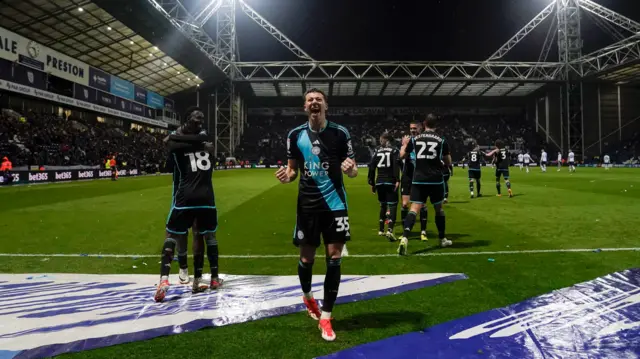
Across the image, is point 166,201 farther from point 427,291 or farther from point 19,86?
point 19,86

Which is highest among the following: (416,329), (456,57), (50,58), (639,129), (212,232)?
(456,57)

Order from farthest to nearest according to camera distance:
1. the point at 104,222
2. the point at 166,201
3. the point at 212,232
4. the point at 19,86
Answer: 1. the point at 19,86
2. the point at 166,201
3. the point at 104,222
4. the point at 212,232

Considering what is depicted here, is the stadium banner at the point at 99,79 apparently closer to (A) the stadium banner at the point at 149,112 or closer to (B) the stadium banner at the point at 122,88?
(B) the stadium banner at the point at 122,88

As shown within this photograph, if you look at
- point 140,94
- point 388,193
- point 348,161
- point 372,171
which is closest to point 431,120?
point 372,171

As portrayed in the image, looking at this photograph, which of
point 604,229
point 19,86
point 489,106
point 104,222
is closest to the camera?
point 604,229

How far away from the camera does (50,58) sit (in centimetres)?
3231

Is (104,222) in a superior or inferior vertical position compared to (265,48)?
inferior

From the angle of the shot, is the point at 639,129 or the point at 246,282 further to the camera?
the point at 639,129

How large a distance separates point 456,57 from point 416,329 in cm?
5116

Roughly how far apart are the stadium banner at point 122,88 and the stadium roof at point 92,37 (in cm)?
68

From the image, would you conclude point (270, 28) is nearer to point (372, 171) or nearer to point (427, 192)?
point (372, 171)

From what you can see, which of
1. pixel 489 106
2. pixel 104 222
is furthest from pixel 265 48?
pixel 104 222

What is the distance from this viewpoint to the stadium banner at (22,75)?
91.3ft

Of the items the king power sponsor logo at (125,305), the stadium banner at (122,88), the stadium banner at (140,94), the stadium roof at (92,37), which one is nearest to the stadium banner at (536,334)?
the king power sponsor logo at (125,305)
